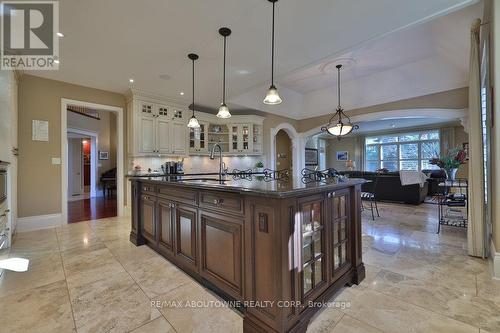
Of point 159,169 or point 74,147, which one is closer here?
point 159,169

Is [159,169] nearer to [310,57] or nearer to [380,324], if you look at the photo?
[310,57]

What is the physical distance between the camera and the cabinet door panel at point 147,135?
485cm

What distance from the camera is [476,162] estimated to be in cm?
257

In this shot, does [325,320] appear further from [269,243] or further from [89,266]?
[89,266]

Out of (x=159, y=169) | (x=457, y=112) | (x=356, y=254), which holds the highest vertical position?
(x=457, y=112)

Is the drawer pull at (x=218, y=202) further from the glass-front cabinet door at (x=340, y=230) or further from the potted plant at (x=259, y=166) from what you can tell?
the potted plant at (x=259, y=166)

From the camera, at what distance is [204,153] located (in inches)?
242

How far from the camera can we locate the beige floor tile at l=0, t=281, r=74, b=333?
4.82 feet

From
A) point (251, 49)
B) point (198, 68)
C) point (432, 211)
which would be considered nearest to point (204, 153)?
point (198, 68)

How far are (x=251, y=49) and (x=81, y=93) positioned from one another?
364 centimetres

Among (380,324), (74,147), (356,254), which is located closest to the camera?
(380,324)

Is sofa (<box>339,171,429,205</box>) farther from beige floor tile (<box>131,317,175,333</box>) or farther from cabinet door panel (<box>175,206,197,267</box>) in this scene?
beige floor tile (<box>131,317,175,333</box>)

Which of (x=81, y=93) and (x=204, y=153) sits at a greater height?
(x=81, y=93)

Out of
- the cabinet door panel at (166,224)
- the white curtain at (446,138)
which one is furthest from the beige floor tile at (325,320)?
the white curtain at (446,138)
